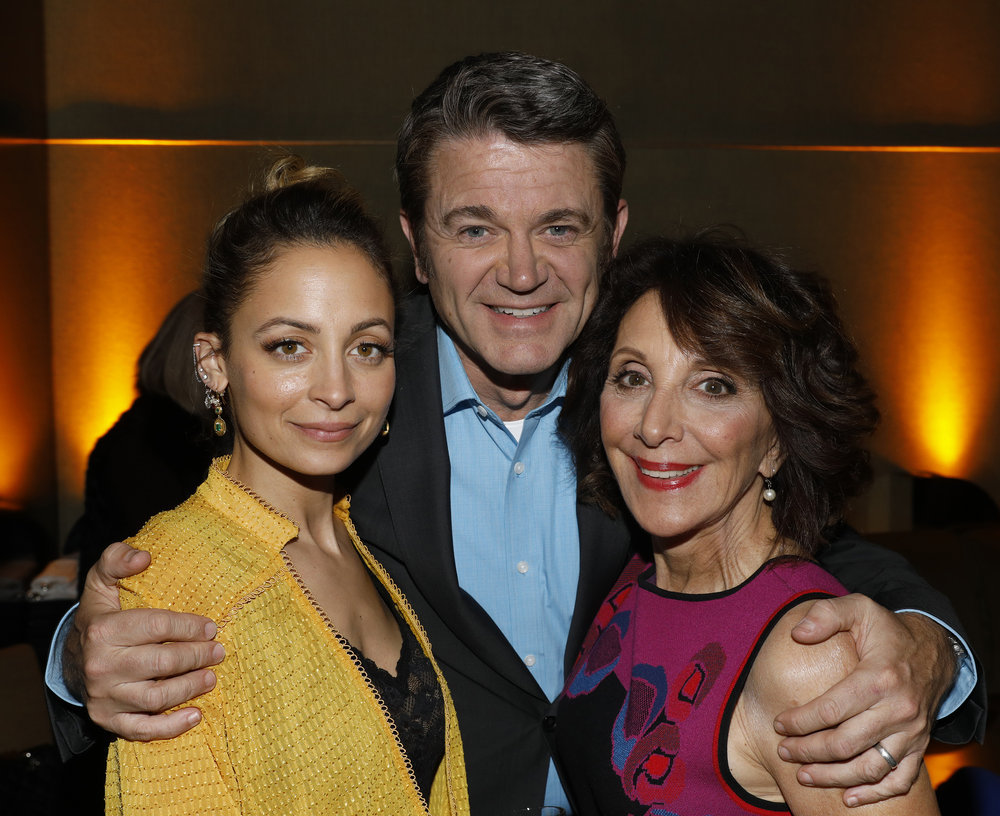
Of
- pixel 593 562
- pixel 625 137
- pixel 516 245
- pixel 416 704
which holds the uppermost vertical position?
pixel 625 137

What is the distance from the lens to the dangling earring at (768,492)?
1.66 metres

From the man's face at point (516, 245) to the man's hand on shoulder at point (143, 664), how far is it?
0.83 metres

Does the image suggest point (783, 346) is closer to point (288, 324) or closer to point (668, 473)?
point (668, 473)

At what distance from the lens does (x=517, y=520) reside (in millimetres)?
2004

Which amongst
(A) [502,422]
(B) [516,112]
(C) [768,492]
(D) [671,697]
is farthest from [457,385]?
(D) [671,697]

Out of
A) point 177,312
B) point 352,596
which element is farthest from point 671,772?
point 177,312

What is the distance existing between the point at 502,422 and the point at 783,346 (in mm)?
661

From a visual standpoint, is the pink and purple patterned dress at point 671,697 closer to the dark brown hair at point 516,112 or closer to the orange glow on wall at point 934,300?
the dark brown hair at point 516,112

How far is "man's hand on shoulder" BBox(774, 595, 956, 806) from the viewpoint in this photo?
130 centimetres

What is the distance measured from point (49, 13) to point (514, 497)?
4517mm

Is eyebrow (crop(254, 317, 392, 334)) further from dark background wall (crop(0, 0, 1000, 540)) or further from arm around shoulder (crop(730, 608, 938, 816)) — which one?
dark background wall (crop(0, 0, 1000, 540))

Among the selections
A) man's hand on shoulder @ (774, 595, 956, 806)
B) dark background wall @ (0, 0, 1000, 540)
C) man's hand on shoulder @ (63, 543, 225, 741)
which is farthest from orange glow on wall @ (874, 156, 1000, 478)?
man's hand on shoulder @ (63, 543, 225, 741)

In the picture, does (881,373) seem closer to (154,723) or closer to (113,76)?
(113,76)

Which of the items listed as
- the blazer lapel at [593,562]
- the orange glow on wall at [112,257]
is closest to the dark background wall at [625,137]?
the orange glow on wall at [112,257]
